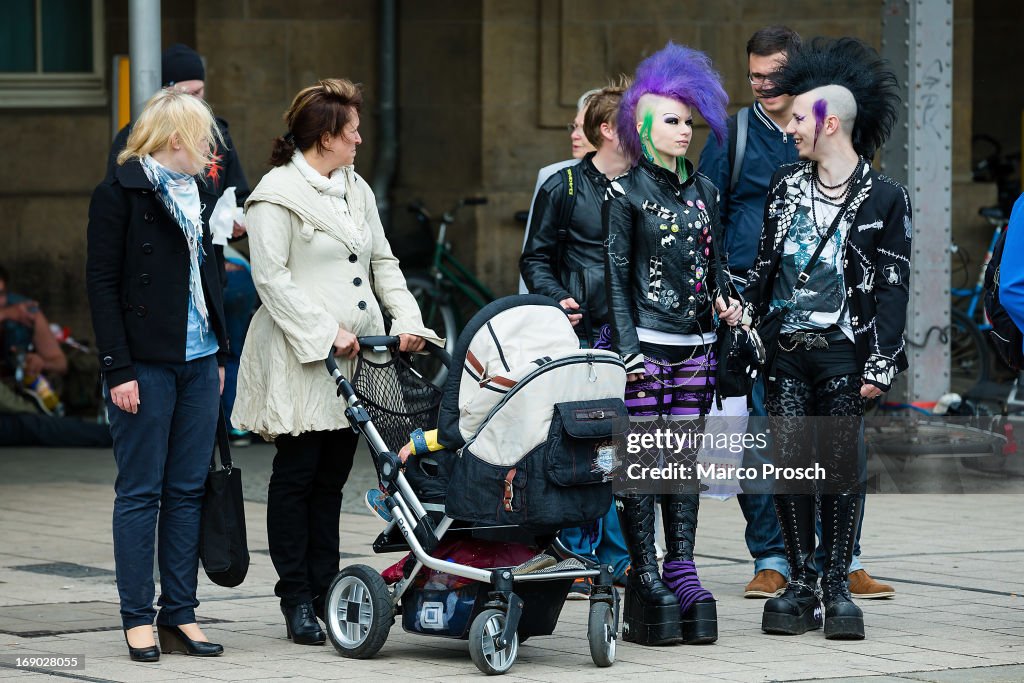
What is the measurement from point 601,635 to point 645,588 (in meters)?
0.50

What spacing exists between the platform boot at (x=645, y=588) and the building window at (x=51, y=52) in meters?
9.79

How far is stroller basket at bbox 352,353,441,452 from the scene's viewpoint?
6398 mm

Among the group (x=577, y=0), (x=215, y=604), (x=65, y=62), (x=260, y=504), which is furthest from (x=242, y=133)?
(x=215, y=604)

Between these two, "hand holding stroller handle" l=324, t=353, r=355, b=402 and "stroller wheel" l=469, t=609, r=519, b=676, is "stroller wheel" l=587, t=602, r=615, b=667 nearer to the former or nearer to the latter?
"stroller wheel" l=469, t=609, r=519, b=676

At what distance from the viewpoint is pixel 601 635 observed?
5938mm

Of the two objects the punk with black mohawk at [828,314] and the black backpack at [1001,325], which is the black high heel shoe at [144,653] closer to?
the punk with black mohawk at [828,314]

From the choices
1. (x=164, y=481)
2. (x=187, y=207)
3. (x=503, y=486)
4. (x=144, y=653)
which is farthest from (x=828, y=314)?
Answer: (x=144, y=653)

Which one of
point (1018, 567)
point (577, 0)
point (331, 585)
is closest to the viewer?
point (331, 585)

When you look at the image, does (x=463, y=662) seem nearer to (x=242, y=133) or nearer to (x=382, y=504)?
(x=382, y=504)

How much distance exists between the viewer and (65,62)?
15242 mm

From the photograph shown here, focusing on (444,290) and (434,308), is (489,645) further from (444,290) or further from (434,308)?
(444,290)

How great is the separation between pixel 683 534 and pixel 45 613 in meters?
2.44

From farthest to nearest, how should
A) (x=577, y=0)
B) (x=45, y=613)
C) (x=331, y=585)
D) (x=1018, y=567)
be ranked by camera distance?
(x=577, y=0) → (x=1018, y=567) → (x=45, y=613) → (x=331, y=585)

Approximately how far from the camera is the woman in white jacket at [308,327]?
6445 mm
